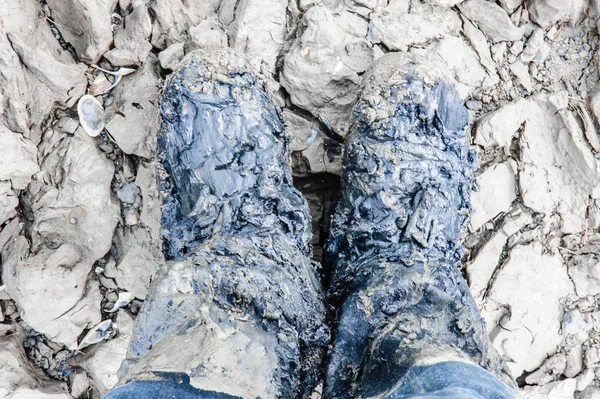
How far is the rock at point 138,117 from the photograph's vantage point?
199cm

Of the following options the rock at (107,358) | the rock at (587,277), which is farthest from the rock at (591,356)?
the rock at (107,358)

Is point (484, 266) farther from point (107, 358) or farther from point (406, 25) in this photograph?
point (107, 358)

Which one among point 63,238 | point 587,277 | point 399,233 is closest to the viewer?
point 399,233

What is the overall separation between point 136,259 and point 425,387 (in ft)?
4.46

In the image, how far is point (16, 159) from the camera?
1843 millimetres

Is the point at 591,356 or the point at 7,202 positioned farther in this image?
the point at 591,356

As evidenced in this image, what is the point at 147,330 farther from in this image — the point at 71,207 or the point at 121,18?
the point at 121,18

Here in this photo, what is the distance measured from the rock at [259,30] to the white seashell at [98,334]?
1161 millimetres

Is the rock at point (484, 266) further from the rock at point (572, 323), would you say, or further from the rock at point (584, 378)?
the rock at point (584, 378)

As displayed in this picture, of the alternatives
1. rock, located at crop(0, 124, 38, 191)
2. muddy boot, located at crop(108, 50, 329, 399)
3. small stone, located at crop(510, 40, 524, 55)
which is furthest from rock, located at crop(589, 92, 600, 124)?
rock, located at crop(0, 124, 38, 191)

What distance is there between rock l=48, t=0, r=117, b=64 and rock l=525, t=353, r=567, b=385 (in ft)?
6.90

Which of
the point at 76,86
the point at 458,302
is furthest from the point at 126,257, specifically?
the point at 458,302

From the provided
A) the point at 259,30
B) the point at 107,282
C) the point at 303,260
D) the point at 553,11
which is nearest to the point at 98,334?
the point at 107,282

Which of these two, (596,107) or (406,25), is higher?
(406,25)
